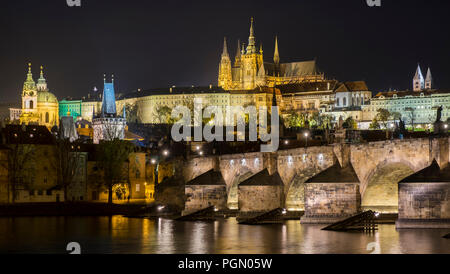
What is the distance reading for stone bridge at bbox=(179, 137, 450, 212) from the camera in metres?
48.6

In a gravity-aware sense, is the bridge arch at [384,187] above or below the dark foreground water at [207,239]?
above

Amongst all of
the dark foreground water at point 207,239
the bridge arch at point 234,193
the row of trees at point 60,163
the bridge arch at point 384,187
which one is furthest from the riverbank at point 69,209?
the bridge arch at point 384,187

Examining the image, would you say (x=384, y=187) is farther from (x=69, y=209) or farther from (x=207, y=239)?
(x=69, y=209)

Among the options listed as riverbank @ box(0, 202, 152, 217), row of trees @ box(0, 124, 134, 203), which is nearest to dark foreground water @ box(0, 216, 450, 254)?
riverbank @ box(0, 202, 152, 217)

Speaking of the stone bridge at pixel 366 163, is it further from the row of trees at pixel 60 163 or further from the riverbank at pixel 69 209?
the row of trees at pixel 60 163

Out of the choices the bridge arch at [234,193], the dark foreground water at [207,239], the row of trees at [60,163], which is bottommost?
the dark foreground water at [207,239]

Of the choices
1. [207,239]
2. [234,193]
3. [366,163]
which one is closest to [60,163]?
[234,193]

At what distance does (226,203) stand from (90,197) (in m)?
26.2

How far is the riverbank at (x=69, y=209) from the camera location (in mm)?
73938

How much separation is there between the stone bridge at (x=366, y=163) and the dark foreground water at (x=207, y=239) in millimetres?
4020

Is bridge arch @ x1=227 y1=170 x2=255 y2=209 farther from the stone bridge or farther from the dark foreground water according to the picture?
the dark foreground water

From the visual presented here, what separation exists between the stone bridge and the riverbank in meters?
12.0
